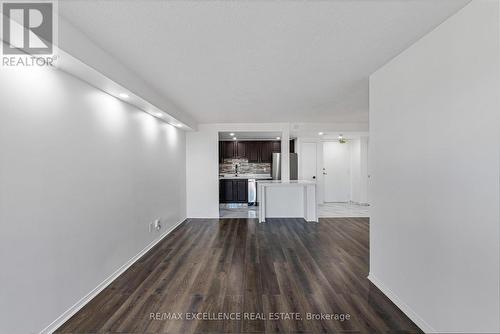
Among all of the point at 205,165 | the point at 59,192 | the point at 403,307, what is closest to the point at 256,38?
the point at 59,192

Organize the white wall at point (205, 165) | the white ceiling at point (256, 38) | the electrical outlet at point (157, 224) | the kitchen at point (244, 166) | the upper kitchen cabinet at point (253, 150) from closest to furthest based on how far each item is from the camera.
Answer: the white ceiling at point (256, 38), the electrical outlet at point (157, 224), the white wall at point (205, 165), the kitchen at point (244, 166), the upper kitchen cabinet at point (253, 150)

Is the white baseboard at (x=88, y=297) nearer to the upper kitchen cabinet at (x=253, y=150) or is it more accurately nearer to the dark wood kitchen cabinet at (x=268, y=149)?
the upper kitchen cabinet at (x=253, y=150)

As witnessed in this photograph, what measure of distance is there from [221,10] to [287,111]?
116 inches

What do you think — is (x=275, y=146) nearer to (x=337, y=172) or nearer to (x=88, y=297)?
(x=337, y=172)

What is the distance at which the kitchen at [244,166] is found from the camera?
24.7ft

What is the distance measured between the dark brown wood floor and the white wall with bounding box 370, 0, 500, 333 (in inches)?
16.9

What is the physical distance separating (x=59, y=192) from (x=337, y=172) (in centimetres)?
749

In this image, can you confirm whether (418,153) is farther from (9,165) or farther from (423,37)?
(9,165)

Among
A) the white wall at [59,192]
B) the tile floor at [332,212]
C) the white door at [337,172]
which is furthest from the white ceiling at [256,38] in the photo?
the white door at [337,172]

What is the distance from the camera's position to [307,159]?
20.4ft

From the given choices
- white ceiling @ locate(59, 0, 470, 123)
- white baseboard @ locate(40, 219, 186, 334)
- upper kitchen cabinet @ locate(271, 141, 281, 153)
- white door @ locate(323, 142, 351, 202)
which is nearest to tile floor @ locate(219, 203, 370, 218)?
white door @ locate(323, 142, 351, 202)

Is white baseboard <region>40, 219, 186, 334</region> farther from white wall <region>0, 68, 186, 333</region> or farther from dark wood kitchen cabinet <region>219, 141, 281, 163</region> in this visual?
dark wood kitchen cabinet <region>219, 141, 281, 163</region>

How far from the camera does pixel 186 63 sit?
7.02ft

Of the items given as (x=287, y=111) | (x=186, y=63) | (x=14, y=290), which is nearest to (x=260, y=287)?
(x=14, y=290)
